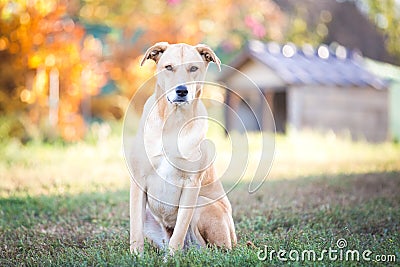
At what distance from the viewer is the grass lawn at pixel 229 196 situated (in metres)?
3.82

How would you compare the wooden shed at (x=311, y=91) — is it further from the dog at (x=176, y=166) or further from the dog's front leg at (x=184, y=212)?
the dog's front leg at (x=184, y=212)

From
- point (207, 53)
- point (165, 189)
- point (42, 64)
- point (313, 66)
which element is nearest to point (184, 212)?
point (165, 189)

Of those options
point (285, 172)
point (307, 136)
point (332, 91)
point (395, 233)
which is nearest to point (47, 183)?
point (285, 172)

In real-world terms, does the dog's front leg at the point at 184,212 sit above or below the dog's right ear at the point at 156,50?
below

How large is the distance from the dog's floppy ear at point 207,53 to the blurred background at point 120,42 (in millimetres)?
6798

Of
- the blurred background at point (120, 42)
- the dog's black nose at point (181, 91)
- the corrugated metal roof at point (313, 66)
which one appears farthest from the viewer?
the corrugated metal roof at point (313, 66)

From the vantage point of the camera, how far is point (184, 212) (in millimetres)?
3914

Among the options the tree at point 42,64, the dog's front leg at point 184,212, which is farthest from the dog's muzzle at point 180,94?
the tree at point 42,64

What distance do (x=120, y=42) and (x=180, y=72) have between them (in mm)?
11293

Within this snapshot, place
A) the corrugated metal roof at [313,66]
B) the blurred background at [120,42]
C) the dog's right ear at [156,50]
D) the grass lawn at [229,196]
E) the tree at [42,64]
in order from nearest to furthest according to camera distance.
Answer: the grass lawn at [229,196], the dog's right ear at [156,50], the tree at [42,64], the blurred background at [120,42], the corrugated metal roof at [313,66]

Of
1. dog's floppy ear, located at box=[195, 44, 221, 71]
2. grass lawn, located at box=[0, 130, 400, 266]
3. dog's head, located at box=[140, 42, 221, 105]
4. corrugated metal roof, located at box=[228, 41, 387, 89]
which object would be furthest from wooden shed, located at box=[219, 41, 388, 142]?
dog's head, located at box=[140, 42, 221, 105]

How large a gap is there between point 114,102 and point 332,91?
16.6 ft

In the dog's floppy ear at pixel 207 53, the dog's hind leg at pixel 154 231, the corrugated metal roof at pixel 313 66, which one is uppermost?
the dog's floppy ear at pixel 207 53

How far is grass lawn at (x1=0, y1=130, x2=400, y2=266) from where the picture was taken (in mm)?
3818
